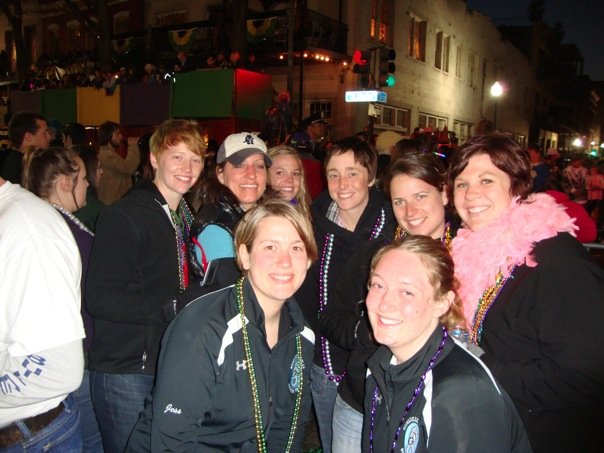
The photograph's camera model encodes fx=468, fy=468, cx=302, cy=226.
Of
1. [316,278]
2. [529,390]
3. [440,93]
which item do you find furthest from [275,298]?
[440,93]

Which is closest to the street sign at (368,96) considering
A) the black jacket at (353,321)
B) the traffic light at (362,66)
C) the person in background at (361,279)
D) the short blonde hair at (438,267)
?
the traffic light at (362,66)

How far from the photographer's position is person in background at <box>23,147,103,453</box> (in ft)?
8.75

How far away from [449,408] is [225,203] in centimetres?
175

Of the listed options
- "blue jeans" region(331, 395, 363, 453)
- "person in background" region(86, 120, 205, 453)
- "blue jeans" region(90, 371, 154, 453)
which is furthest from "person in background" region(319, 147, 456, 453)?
"blue jeans" region(90, 371, 154, 453)

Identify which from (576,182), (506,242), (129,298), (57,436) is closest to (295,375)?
(129,298)

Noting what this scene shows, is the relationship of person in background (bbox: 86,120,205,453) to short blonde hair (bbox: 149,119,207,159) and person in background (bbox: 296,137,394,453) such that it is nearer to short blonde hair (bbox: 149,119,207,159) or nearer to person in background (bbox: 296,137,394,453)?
short blonde hair (bbox: 149,119,207,159)

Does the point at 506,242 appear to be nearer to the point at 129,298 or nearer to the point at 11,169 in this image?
the point at 129,298

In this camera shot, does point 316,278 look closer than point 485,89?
Yes

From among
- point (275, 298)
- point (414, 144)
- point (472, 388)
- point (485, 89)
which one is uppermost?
point (485, 89)

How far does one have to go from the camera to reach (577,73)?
57281 mm

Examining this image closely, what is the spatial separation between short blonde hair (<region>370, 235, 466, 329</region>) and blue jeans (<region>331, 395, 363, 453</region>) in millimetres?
822

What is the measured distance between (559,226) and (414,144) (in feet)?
11.1

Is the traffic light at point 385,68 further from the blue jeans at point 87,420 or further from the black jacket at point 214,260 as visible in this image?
the blue jeans at point 87,420

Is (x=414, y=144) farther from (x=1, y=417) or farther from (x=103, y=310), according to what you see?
(x=1, y=417)
